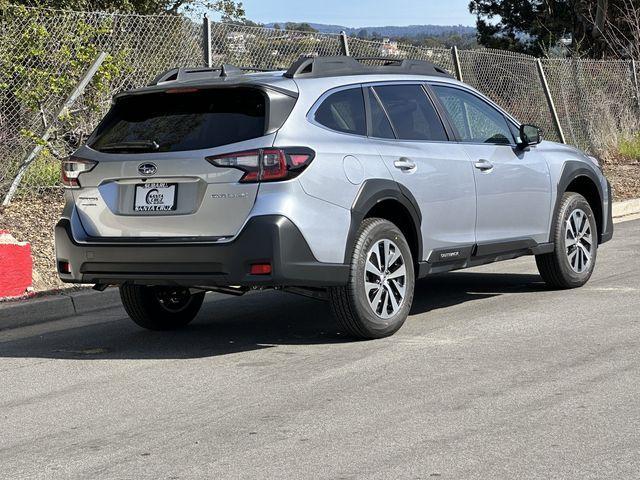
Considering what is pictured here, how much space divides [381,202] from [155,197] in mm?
1449

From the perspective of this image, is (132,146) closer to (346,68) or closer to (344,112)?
(344,112)

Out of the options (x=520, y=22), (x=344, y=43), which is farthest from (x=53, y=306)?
(x=520, y=22)

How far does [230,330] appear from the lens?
8477 mm

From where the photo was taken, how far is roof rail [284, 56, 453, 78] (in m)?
7.77

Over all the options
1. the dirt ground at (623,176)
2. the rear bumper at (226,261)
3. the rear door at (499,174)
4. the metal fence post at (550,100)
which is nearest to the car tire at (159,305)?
the rear bumper at (226,261)

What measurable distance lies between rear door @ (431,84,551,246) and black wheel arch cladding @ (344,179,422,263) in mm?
720

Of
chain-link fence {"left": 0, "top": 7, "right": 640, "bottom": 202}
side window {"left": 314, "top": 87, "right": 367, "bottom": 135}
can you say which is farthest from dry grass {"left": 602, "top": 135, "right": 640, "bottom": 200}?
side window {"left": 314, "top": 87, "right": 367, "bottom": 135}

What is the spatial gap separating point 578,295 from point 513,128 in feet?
4.47

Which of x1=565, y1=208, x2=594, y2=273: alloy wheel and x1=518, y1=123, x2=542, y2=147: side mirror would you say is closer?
x1=518, y1=123, x2=542, y2=147: side mirror

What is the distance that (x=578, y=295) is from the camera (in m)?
9.27

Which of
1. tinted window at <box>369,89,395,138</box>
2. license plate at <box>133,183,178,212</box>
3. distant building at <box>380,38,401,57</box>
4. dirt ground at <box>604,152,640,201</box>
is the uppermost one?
distant building at <box>380,38,401,57</box>

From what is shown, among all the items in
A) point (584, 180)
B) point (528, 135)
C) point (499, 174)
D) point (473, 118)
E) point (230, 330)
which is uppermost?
point (473, 118)

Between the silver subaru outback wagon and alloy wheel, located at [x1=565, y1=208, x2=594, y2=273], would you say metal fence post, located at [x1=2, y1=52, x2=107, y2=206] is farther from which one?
alloy wheel, located at [x1=565, y1=208, x2=594, y2=273]

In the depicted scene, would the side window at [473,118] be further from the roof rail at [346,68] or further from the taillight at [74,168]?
the taillight at [74,168]
